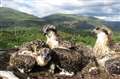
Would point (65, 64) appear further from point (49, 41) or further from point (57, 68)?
point (49, 41)

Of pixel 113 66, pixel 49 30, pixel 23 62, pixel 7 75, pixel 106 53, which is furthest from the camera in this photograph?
pixel 49 30

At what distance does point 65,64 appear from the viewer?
17.7m

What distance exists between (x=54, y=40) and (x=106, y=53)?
132 inches

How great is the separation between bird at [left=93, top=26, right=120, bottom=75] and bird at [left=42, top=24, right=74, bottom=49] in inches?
53.2

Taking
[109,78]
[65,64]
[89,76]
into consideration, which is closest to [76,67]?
[65,64]

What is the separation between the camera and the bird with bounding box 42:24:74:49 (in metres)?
18.4

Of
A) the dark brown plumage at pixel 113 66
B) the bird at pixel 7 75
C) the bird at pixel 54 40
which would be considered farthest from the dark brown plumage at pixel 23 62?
the bird at pixel 7 75

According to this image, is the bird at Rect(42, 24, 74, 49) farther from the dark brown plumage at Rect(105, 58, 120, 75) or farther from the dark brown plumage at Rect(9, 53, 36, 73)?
the dark brown plumage at Rect(105, 58, 120, 75)

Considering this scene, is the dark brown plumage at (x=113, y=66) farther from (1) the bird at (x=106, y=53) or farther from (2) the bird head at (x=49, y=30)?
(2) the bird head at (x=49, y=30)

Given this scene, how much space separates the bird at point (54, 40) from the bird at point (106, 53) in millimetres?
1352

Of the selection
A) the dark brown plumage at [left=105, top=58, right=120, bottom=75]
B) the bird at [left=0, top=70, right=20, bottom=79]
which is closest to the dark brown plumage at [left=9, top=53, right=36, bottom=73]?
the dark brown plumage at [left=105, top=58, right=120, bottom=75]

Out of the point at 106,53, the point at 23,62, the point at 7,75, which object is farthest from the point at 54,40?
the point at 7,75

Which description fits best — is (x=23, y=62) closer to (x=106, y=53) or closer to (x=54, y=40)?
(x=54, y=40)

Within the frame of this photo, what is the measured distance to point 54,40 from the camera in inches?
740
